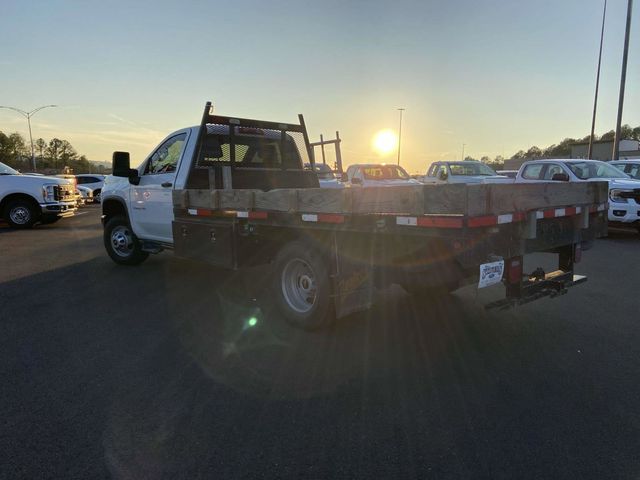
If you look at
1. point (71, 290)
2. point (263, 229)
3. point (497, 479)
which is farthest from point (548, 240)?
point (71, 290)

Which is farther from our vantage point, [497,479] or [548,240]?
[548,240]

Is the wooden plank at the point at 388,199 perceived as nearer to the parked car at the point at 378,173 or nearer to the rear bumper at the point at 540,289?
the rear bumper at the point at 540,289

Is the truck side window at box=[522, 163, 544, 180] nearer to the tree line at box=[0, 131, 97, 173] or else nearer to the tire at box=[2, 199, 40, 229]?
the tire at box=[2, 199, 40, 229]

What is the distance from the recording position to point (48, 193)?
14.4m

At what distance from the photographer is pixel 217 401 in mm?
3221

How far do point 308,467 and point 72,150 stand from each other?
144 meters

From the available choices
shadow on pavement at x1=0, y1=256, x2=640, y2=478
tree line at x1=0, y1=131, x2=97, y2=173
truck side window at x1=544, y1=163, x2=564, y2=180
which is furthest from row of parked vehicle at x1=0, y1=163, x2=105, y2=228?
tree line at x1=0, y1=131, x2=97, y2=173

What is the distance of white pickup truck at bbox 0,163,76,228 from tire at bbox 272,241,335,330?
12.5 m

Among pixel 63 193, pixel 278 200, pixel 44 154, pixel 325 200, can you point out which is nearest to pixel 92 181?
pixel 63 193

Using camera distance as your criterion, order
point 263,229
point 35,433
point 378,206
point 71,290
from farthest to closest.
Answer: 1. point 71,290
2. point 263,229
3. point 378,206
4. point 35,433

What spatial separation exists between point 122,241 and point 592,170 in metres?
11.1

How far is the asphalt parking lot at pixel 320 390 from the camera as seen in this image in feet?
8.41

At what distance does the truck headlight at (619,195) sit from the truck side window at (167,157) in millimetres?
9622

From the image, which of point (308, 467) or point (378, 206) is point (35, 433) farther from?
point (378, 206)
